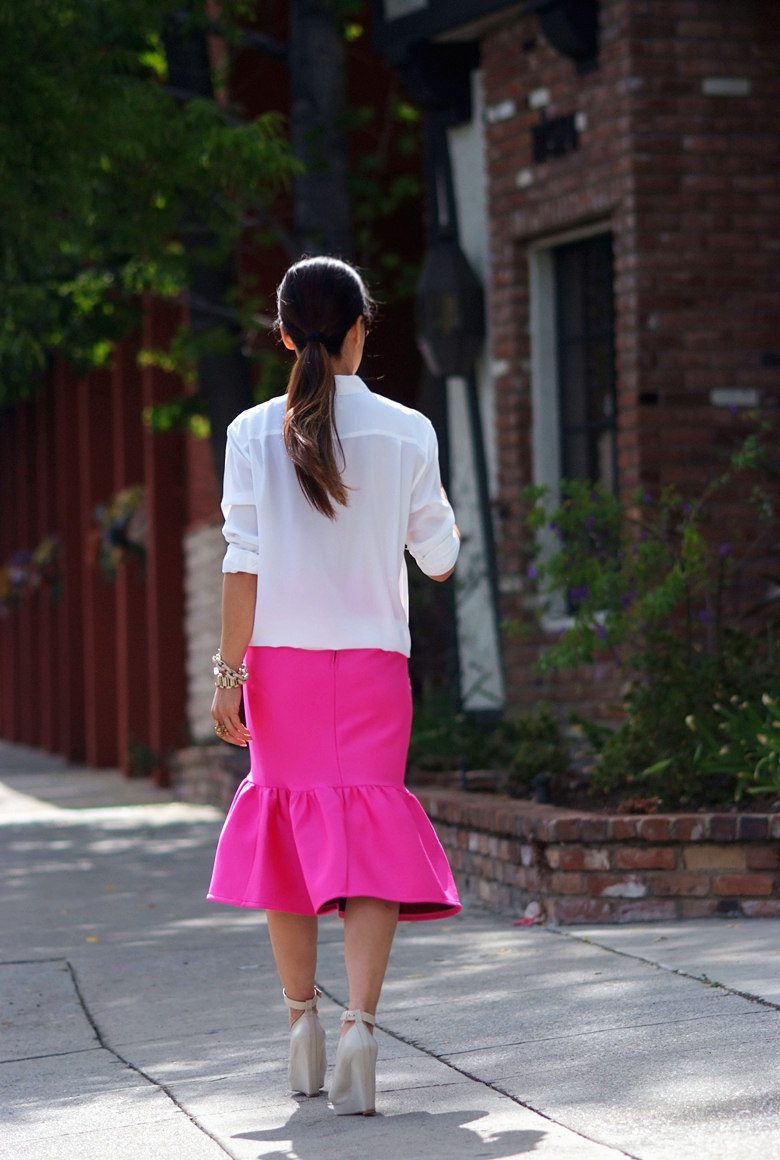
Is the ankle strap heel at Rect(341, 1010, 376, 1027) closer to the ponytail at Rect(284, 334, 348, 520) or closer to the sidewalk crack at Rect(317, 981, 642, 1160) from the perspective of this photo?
Answer: the sidewalk crack at Rect(317, 981, 642, 1160)

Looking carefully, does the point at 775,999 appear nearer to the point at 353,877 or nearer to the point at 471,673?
the point at 353,877

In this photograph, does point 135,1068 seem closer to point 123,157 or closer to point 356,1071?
point 356,1071

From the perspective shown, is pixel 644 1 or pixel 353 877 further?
pixel 644 1

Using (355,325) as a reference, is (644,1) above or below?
above

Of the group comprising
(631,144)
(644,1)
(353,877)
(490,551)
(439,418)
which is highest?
(644,1)

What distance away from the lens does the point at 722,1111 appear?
156 inches

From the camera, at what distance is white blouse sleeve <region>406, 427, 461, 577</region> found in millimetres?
4512

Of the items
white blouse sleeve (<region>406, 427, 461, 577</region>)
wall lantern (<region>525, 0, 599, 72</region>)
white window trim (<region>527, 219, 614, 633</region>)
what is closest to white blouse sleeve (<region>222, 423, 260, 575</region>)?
white blouse sleeve (<region>406, 427, 461, 577</region>)

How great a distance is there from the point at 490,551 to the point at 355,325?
6159 mm

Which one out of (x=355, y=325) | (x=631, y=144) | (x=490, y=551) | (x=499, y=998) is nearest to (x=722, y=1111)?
(x=499, y=998)

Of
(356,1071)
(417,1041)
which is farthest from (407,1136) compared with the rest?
(417,1041)

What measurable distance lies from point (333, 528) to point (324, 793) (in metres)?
0.59

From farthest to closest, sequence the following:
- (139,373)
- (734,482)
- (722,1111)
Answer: (139,373) → (734,482) → (722,1111)

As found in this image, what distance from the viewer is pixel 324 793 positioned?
4.39 m
